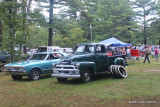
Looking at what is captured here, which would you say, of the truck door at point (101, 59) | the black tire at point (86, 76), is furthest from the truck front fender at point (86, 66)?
the truck door at point (101, 59)

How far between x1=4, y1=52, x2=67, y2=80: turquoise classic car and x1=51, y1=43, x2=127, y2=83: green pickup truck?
1.45 metres

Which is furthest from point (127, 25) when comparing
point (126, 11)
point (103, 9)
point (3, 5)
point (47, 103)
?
point (47, 103)

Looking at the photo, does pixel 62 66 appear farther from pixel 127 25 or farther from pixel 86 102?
pixel 127 25

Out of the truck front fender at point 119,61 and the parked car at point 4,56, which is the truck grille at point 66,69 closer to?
the truck front fender at point 119,61

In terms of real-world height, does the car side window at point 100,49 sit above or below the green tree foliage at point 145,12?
below

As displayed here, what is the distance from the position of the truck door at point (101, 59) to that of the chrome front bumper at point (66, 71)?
1.63 m

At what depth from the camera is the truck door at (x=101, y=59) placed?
9.35m

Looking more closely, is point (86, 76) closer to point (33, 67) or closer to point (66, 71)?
point (66, 71)

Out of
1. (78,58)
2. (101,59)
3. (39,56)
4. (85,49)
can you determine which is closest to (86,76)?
(78,58)

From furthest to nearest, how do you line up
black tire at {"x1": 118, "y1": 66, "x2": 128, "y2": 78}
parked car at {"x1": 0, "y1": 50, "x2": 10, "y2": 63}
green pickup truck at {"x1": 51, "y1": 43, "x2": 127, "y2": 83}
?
parked car at {"x1": 0, "y1": 50, "x2": 10, "y2": 63}
black tire at {"x1": 118, "y1": 66, "x2": 128, "y2": 78}
green pickup truck at {"x1": 51, "y1": 43, "x2": 127, "y2": 83}

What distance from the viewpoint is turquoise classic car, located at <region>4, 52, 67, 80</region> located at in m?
9.36

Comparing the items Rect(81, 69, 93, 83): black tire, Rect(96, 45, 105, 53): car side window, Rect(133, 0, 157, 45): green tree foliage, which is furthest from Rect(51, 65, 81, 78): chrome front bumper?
Rect(133, 0, 157, 45): green tree foliage

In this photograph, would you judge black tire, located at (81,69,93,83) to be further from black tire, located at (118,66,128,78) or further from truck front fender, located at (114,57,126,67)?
truck front fender, located at (114,57,126,67)

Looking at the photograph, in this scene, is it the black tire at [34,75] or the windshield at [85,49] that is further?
the black tire at [34,75]
